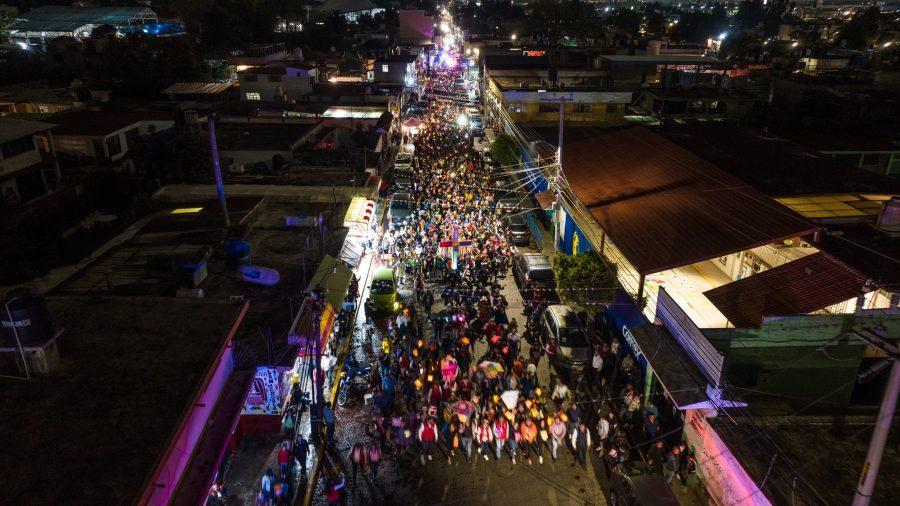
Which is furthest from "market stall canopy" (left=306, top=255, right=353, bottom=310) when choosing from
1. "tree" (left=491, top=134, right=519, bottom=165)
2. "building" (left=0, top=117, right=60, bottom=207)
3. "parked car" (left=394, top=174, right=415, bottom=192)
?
"tree" (left=491, top=134, right=519, bottom=165)

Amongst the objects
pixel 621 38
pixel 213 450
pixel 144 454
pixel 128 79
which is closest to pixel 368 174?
pixel 213 450

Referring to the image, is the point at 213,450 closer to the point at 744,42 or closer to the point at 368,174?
the point at 368,174

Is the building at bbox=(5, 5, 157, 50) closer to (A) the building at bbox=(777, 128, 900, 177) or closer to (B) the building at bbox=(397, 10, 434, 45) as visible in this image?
(B) the building at bbox=(397, 10, 434, 45)

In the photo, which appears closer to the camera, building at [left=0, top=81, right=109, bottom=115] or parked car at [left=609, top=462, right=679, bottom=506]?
parked car at [left=609, top=462, right=679, bottom=506]

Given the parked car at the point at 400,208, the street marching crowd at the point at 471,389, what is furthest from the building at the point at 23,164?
the street marching crowd at the point at 471,389

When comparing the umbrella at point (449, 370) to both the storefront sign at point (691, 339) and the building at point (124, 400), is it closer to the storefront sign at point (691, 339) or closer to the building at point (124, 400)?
the storefront sign at point (691, 339)

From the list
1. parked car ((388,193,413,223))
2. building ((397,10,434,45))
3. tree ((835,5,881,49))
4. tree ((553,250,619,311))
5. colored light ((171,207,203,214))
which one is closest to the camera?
tree ((553,250,619,311))

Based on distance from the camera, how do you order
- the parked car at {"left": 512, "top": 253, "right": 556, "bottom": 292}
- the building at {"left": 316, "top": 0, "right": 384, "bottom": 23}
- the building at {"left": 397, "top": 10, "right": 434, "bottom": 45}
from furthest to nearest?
the building at {"left": 316, "top": 0, "right": 384, "bottom": 23}, the building at {"left": 397, "top": 10, "right": 434, "bottom": 45}, the parked car at {"left": 512, "top": 253, "right": 556, "bottom": 292}
